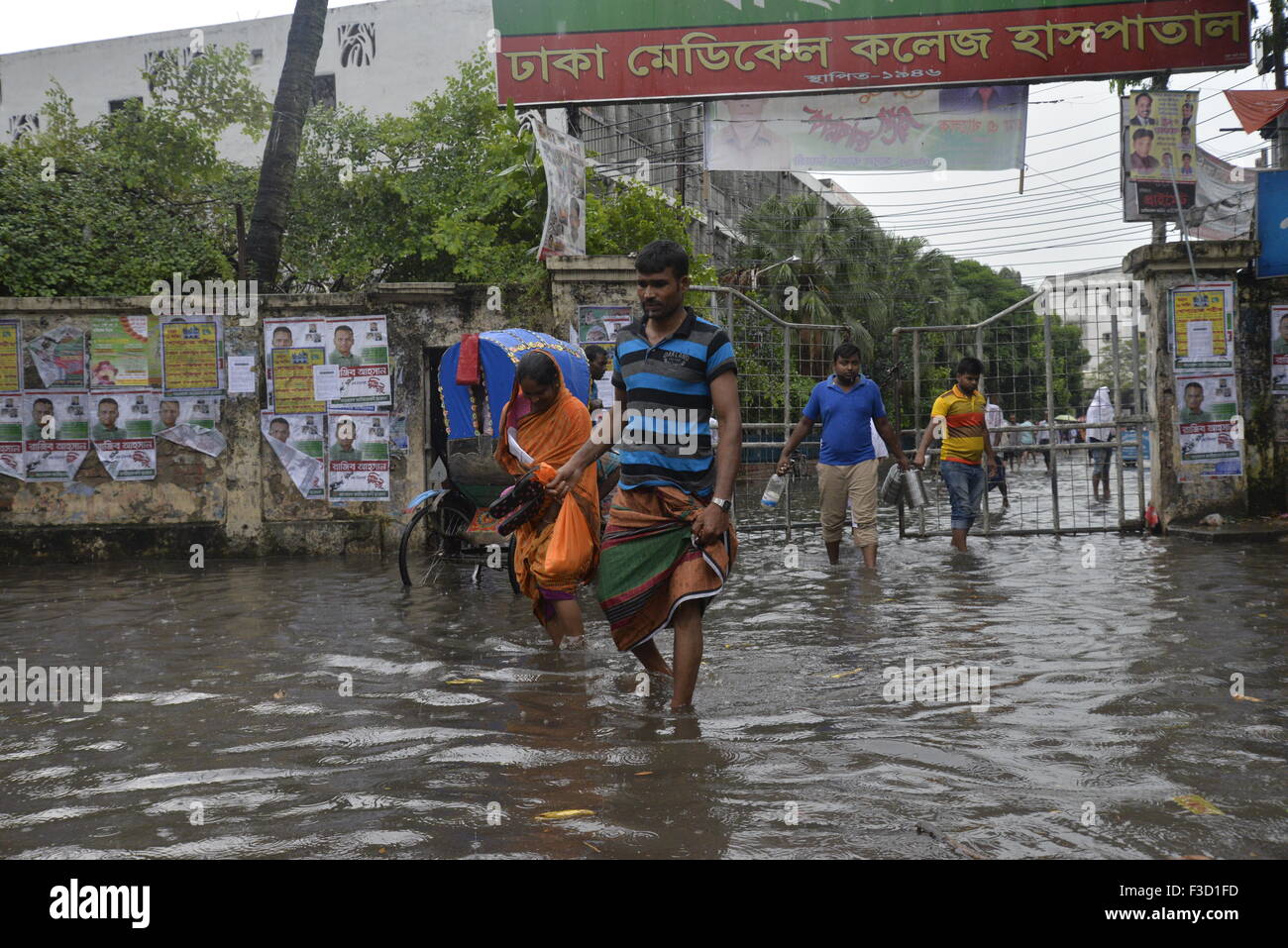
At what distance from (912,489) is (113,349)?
834 cm

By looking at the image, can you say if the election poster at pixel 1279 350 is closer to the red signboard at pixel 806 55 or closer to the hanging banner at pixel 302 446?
the red signboard at pixel 806 55

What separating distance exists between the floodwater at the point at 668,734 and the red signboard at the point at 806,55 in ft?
25.3

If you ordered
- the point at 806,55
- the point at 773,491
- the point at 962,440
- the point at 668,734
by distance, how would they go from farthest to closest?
the point at 806,55, the point at 773,491, the point at 962,440, the point at 668,734

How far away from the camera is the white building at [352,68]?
35.1 metres

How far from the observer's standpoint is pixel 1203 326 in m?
11.6

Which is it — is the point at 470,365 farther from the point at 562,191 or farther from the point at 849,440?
the point at 562,191

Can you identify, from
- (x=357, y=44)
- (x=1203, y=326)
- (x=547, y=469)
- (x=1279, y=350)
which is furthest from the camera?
(x=357, y=44)

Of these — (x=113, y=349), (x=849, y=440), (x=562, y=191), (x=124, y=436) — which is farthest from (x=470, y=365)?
(x=113, y=349)

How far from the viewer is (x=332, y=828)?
11.3 ft

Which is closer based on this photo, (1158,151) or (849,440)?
→ (849,440)

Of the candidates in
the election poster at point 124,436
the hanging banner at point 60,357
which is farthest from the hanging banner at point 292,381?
the hanging banner at point 60,357

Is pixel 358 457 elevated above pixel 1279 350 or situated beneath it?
situated beneath

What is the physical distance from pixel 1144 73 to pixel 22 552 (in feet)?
44.4

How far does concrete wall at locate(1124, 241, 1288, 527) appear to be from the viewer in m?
11.7
